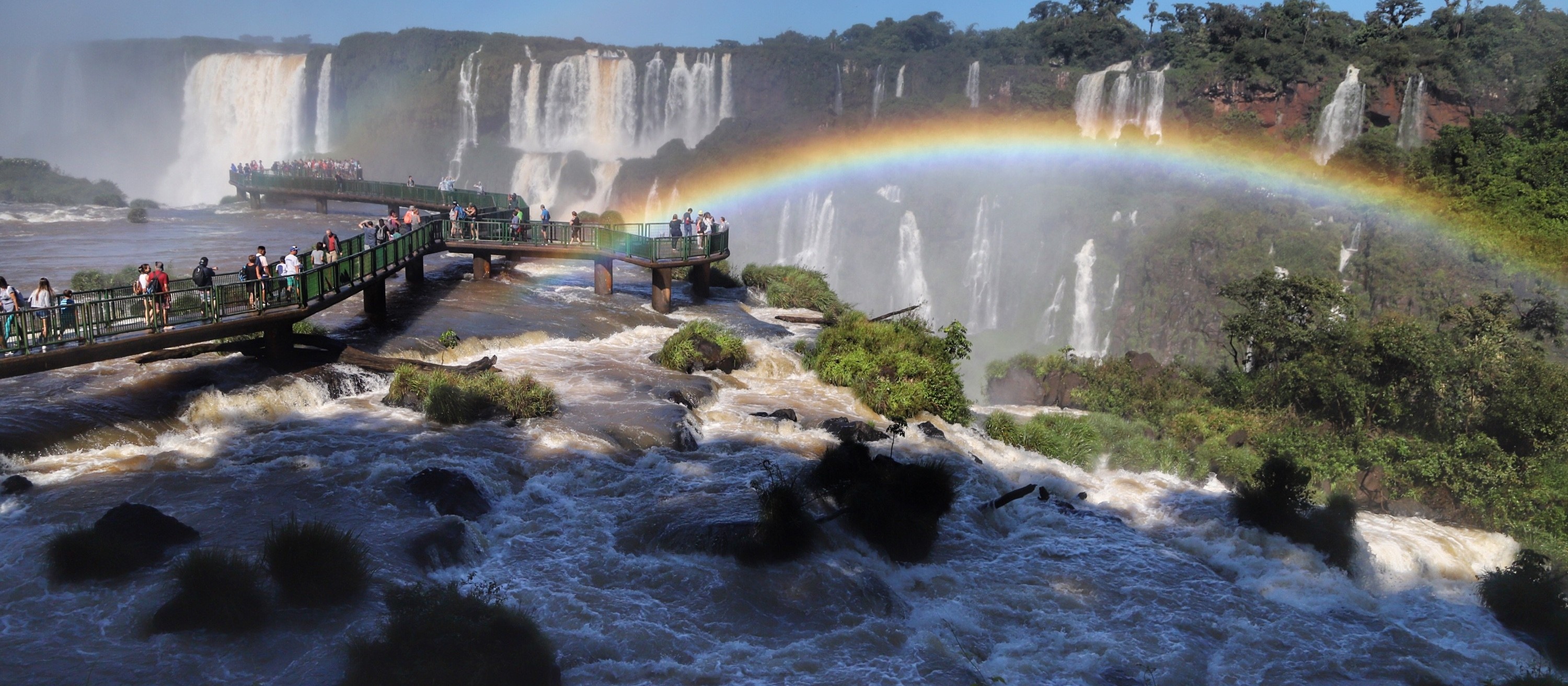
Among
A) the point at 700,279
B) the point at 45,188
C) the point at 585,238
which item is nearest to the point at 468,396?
the point at 585,238

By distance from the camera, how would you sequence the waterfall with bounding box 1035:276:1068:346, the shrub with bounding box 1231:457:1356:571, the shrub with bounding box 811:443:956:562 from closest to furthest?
the shrub with bounding box 811:443:956:562 → the shrub with bounding box 1231:457:1356:571 → the waterfall with bounding box 1035:276:1068:346

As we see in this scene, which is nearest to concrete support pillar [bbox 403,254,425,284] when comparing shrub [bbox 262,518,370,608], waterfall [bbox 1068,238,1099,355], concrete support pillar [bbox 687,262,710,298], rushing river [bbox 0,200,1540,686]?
rushing river [bbox 0,200,1540,686]

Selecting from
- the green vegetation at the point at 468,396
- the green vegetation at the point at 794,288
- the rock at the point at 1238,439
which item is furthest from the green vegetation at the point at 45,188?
the rock at the point at 1238,439

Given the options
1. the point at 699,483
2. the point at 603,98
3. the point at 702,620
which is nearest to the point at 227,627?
the point at 702,620

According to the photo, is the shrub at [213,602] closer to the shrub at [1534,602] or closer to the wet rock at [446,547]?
the wet rock at [446,547]

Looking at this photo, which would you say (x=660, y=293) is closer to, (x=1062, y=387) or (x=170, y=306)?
(x=1062, y=387)

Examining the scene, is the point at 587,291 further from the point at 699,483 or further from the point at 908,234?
the point at 908,234

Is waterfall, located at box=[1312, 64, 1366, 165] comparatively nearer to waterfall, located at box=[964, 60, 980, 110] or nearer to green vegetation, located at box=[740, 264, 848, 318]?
waterfall, located at box=[964, 60, 980, 110]
